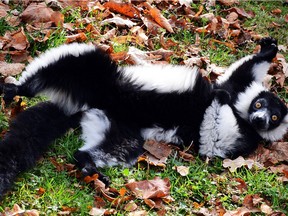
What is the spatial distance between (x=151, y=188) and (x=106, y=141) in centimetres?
61

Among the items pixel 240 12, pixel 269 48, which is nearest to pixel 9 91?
pixel 269 48

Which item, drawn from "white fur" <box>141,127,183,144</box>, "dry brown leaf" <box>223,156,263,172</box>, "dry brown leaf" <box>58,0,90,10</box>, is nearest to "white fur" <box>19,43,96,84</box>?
"white fur" <box>141,127,183,144</box>

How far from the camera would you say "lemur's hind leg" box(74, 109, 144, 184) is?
4574 mm

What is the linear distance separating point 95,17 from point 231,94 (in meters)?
1.98

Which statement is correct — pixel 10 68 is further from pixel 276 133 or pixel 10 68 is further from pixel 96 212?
pixel 276 133

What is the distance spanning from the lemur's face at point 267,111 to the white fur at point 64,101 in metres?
1.77

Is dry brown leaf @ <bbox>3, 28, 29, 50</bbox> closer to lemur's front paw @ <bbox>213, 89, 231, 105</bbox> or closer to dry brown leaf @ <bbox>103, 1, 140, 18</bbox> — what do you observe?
dry brown leaf @ <bbox>103, 1, 140, 18</bbox>

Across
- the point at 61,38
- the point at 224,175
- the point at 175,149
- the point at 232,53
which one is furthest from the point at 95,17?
the point at 224,175

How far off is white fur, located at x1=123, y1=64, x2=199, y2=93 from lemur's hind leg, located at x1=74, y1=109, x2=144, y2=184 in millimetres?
439

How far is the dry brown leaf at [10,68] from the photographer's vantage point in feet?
17.0

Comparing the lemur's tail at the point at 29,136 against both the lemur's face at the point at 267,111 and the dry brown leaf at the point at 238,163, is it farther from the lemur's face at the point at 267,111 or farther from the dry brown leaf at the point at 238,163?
the lemur's face at the point at 267,111

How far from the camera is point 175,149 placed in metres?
5.04

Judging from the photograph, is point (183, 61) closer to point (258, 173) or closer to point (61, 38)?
point (61, 38)

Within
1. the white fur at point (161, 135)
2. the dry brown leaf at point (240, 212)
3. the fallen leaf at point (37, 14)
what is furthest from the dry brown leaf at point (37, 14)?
the dry brown leaf at point (240, 212)
